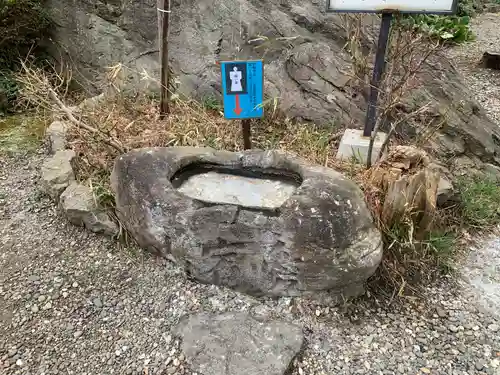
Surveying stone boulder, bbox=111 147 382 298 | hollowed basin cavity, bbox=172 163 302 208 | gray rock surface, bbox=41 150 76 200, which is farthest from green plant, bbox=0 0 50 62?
hollowed basin cavity, bbox=172 163 302 208

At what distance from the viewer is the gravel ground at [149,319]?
7.96 ft

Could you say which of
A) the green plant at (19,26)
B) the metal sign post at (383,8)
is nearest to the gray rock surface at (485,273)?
the metal sign post at (383,8)

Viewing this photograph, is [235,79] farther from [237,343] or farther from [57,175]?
[237,343]

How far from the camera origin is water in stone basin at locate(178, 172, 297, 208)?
2.70 metres

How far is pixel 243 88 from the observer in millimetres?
3184

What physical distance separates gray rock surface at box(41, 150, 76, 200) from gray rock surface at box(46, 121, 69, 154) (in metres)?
0.28

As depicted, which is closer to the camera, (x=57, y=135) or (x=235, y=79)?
(x=235, y=79)

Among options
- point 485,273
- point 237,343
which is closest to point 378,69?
point 485,273

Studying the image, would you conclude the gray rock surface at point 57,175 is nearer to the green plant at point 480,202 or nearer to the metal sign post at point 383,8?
the metal sign post at point 383,8

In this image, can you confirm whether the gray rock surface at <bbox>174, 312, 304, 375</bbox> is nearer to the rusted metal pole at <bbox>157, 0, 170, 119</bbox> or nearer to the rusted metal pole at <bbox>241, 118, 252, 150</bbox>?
the rusted metal pole at <bbox>241, 118, 252, 150</bbox>

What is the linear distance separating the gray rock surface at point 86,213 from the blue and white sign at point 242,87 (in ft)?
3.49

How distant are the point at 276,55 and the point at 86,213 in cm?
235

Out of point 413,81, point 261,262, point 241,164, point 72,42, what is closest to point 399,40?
point 413,81

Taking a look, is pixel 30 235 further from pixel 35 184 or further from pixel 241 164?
pixel 241 164
